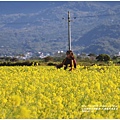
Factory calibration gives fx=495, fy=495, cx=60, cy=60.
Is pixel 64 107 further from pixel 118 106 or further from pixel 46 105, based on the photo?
pixel 118 106

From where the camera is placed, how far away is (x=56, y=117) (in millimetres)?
7414

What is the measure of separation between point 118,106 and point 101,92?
1.47 meters

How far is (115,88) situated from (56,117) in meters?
2.69

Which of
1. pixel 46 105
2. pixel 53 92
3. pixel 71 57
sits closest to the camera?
pixel 46 105

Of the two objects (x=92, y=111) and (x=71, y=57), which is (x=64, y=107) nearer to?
(x=92, y=111)

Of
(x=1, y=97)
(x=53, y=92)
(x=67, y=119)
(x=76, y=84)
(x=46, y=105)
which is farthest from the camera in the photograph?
(x=76, y=84)

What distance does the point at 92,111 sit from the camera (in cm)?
755

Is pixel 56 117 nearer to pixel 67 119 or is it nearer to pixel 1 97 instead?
pixel 67 119

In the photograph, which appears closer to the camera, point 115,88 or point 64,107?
point 64,107

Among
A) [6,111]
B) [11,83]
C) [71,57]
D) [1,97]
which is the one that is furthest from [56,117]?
[71,57]

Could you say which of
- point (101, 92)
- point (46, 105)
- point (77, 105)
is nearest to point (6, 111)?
point (46, 105)

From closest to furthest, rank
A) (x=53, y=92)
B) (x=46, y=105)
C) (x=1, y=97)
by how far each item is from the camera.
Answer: (x=46, y=105) < (x=1, y=97) < (x=53, y=92)

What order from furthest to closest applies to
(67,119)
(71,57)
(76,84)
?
1. (71,57)
2. (76,84)
3. (67,119)

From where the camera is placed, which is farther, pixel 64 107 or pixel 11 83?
pixel 11 83
